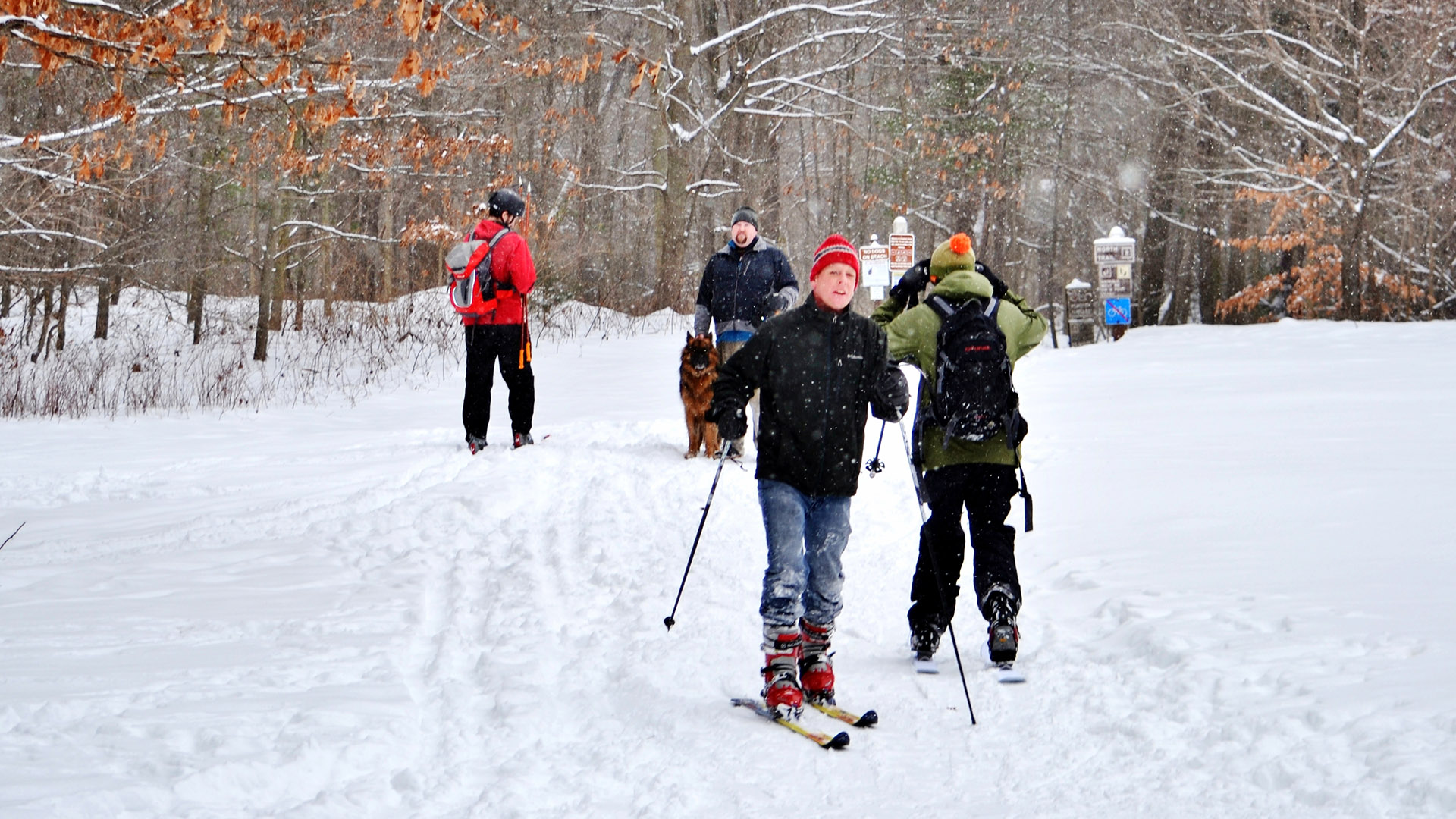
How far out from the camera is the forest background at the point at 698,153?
15422 mm

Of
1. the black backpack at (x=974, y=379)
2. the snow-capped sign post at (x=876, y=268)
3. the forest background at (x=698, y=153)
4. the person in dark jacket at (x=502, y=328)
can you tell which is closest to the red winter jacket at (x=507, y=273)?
the person in dark jacket at (x=502, y=328)

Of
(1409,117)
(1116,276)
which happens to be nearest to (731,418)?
(1116,276)

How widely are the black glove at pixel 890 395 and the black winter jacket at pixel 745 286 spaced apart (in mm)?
4891

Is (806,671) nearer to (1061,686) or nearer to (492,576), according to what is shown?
(1061,686)

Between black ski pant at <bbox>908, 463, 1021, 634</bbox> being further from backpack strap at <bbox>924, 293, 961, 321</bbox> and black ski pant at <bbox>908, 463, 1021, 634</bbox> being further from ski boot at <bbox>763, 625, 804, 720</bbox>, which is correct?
ski boot at <bbox>763, 625, 804, 720</bbox>

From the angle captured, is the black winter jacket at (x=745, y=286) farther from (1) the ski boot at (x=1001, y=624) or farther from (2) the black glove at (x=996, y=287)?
(1) the ski boot at (x=1001, y=624)

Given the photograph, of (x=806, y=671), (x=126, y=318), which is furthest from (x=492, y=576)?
(x=126, y=318)

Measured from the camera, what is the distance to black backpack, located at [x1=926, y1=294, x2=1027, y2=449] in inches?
198

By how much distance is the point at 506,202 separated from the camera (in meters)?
9.71

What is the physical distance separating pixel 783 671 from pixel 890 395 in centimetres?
113

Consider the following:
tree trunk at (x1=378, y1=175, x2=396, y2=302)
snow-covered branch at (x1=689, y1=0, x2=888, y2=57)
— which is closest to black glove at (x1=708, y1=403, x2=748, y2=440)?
snow-covered branch at (x1=689, y1=0, x2=888, y2=57)

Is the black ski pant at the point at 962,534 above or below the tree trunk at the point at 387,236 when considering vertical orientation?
below

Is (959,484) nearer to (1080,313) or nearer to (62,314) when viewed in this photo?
(62,314)

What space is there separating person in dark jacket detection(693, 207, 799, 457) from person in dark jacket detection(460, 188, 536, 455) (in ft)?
4.98
